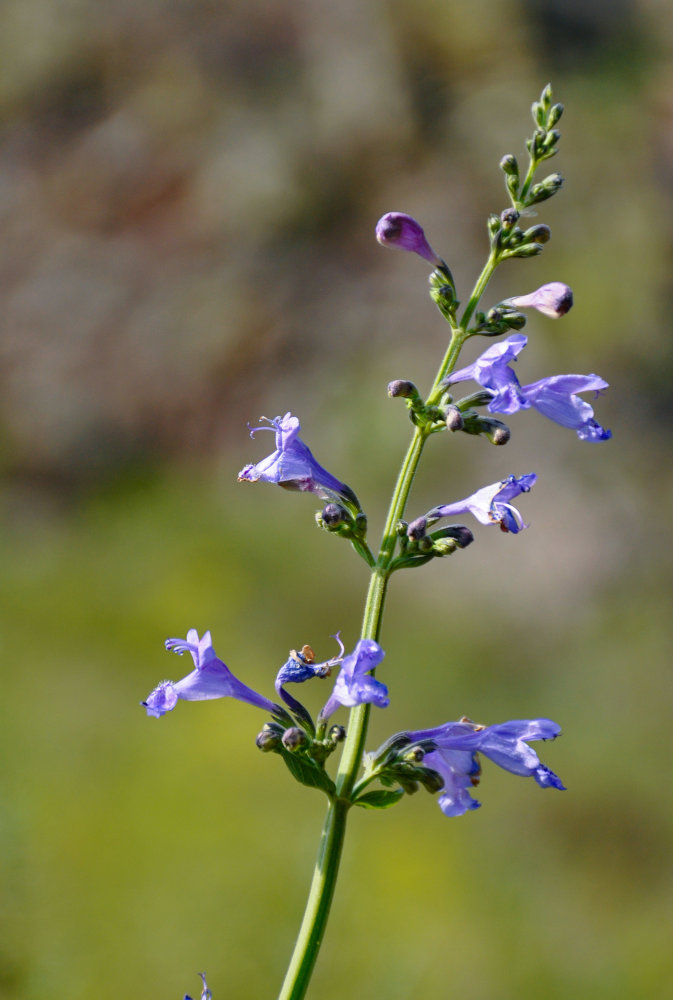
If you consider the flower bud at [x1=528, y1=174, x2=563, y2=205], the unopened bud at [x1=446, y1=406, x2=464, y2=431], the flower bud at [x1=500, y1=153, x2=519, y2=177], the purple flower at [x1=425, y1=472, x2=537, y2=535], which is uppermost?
the flower bud at [x1=500, y1=153, x2=519, y2=177]

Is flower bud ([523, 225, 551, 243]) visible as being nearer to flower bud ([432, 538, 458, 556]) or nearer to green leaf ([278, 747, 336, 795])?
flower bud ([432, 538, 458, 556])

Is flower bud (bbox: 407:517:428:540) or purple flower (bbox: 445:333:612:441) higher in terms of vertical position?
purple flower (bbox: 445:333:612:441)

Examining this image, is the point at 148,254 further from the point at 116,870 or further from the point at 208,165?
the point at 116,870

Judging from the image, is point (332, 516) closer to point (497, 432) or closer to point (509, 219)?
point (497, 432)

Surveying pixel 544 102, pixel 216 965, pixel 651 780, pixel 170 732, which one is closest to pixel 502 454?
pixel 651 780

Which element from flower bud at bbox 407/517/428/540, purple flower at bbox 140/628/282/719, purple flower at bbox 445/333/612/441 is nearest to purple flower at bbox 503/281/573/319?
purple flower at bbox 445/333/612/441

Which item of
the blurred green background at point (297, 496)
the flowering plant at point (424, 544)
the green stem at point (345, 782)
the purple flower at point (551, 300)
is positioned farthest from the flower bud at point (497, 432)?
the blurred green background at point (297, 496)
